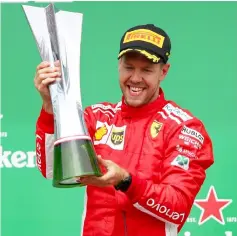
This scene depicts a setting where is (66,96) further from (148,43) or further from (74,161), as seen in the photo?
(148,43)

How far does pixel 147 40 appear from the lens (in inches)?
67.8

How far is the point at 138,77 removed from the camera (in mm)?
1705

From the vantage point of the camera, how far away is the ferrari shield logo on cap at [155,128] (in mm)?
1746

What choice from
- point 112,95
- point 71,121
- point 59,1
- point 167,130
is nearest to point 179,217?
point 167,130

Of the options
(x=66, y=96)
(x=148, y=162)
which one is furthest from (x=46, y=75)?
(x=148, y=162)

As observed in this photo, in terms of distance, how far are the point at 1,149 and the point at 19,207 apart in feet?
0.76

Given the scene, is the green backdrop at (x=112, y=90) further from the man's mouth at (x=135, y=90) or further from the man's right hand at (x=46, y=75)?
the man's right hand at (x=46, y=75)

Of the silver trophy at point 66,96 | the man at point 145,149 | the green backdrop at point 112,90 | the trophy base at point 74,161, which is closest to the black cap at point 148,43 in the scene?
the man at point 145,149

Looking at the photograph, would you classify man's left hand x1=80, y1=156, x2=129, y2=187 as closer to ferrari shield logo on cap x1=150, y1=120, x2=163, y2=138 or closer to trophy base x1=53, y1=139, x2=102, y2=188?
trophy base x1=53, y1=139, x2=102, y2=188

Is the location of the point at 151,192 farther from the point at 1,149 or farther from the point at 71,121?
the point at 1,149

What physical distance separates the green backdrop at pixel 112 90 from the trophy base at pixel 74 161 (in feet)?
3.63

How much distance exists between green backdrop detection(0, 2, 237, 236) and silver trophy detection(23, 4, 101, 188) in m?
0.93

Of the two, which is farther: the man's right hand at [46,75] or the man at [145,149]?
the man at [145,149]

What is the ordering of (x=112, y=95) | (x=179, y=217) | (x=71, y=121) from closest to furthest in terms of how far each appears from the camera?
(x=71, y=121) → (x=179, y=217) → (x=112, y=95)
